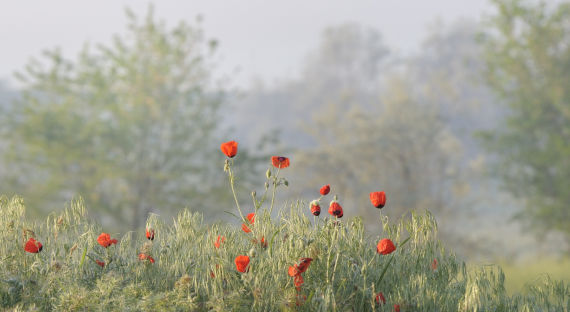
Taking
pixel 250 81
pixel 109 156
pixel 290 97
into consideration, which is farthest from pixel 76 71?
pixel 250 81

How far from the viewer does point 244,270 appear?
3.33 m

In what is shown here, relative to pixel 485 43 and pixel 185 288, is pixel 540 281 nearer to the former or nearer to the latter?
pixel 185 288

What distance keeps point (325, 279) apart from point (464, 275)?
1063mm

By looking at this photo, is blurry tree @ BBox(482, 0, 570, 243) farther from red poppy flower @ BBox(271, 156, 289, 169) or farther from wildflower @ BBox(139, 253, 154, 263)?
wildflower @ BBox(139, 253, 154, 263)

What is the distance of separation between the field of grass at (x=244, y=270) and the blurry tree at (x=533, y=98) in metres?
12.6

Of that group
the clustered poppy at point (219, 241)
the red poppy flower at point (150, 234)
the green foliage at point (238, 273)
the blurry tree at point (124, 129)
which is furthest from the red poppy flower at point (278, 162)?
the blurry tree at point (124, 129)

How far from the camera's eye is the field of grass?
3326mm

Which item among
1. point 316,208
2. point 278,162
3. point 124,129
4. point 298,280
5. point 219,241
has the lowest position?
point 298,280

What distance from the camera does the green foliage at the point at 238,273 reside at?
3.33m

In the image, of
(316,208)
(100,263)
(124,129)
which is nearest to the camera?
(316,208)

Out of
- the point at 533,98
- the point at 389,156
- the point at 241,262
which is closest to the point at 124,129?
the point at 389,156

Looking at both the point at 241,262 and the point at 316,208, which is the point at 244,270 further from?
the point at 316,208

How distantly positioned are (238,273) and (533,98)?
14.5m

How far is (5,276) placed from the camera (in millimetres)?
3619
